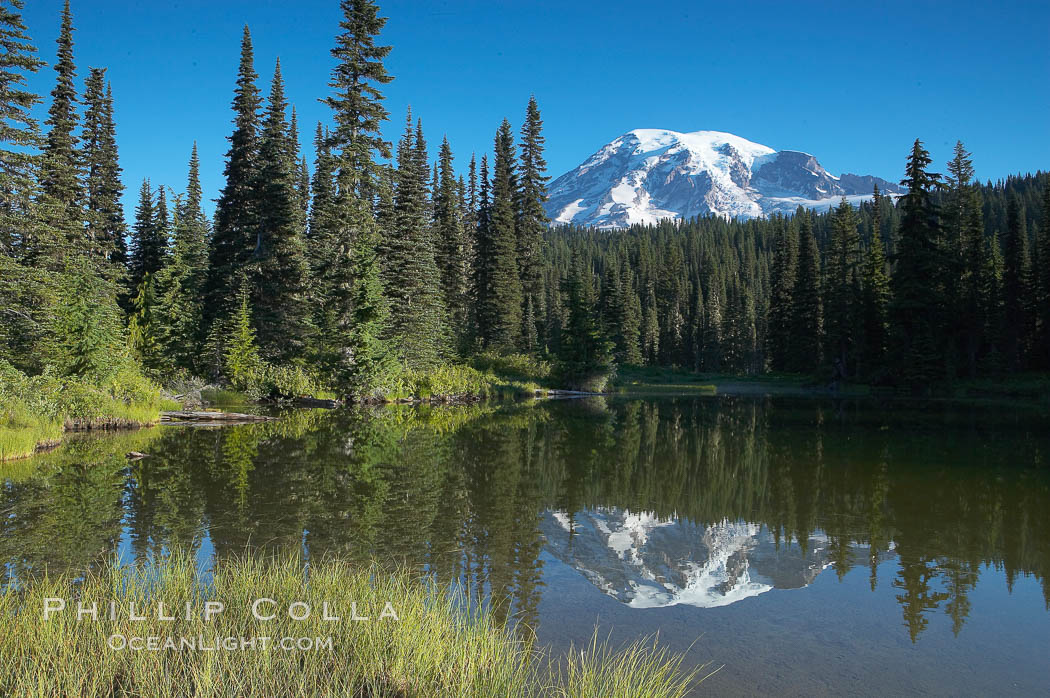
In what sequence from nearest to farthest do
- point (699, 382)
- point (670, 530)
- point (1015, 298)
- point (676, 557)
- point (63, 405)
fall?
point (676, 557) → point (670, 530) → point (63, 405) → point (1015, 298) → point (699, 382)

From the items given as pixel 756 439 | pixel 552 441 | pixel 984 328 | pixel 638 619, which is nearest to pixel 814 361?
pixel 984 328

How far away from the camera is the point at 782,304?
243ft

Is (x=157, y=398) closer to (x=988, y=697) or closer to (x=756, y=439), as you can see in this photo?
(x=756, y=439)

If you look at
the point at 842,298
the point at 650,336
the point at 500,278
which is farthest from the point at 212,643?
the point at 650,336

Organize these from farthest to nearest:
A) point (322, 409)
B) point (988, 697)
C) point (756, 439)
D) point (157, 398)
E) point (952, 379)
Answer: point (952, 379) < point (322, 409) < point (157, 398) < point (756, 439) < point (988, 697)

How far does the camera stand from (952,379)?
45.1 m

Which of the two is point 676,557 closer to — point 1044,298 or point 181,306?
point 181,306

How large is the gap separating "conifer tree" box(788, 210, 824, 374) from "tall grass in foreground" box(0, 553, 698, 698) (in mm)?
67395

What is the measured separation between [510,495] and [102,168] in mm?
43420

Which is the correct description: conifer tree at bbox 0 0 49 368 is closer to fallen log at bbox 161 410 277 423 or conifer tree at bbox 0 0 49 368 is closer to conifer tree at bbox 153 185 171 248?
fallen log at bbox 161 410 277 423

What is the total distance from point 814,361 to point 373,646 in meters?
69.9

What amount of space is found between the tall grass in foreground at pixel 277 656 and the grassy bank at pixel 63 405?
13594mm

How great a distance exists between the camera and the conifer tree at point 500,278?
2044 inches

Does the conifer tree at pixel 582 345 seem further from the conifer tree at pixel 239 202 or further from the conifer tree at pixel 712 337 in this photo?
the conifer tree at pixel 712 337
